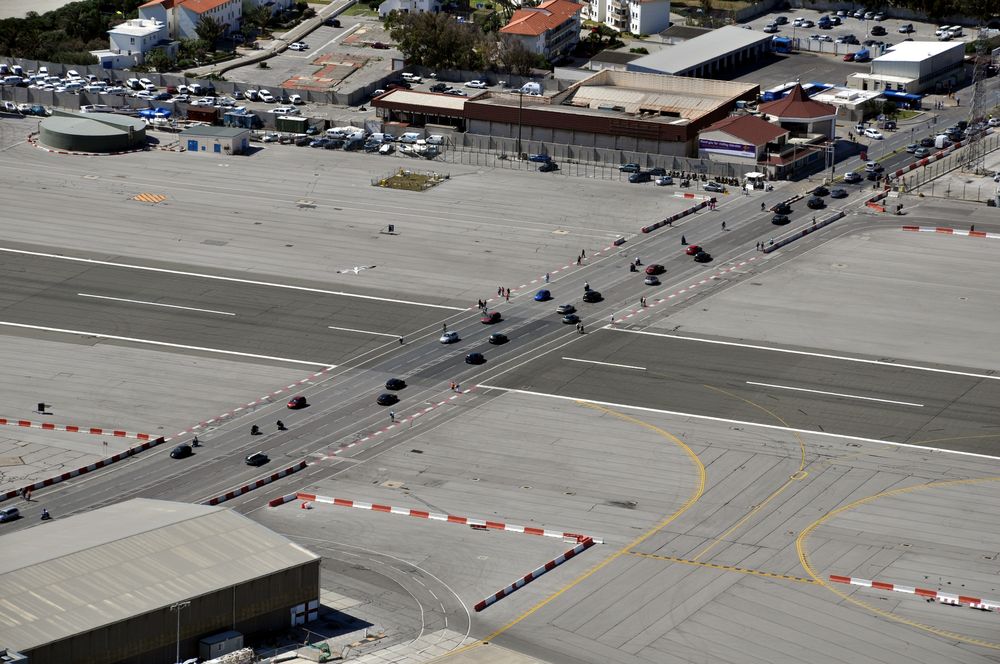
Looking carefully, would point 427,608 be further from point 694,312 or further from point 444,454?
point 694,312

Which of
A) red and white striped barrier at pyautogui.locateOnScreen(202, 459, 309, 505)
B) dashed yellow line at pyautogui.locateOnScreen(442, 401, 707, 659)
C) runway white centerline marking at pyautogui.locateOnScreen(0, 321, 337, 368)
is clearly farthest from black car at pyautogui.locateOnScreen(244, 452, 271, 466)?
dashed yellow line at pyautogui.locateOnScreen(442, 401, 707, 659)

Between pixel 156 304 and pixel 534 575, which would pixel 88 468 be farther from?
pixel 156 304

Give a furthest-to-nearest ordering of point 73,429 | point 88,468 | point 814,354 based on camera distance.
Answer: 1. point 814,354
2. point 73,429
3. point 88,468

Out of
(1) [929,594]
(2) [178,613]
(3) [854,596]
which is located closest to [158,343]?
(2) [178,613]

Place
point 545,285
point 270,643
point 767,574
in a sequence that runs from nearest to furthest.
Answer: point 270,643 < point 767,574 < point 545,285

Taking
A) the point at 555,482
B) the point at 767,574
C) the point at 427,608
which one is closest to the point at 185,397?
the point at 555,482

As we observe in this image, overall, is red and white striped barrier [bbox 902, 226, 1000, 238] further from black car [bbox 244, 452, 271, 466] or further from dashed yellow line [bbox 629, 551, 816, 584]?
black car [bbox 244, 452, 271, 466]

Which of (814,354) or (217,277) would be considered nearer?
(814,354)
